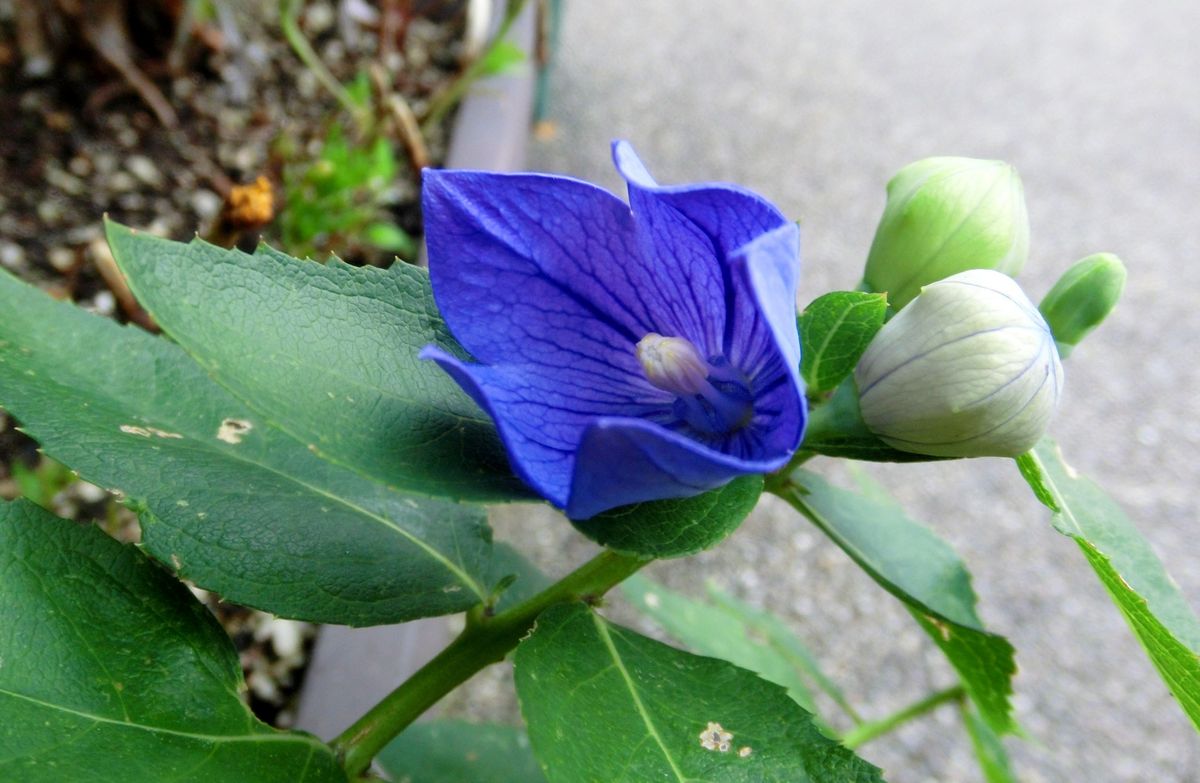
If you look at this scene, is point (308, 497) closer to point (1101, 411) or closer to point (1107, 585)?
point (1107, 585)

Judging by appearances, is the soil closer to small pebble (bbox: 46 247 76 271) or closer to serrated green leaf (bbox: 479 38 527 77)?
small pebble (bbox: 46 247 76 271)

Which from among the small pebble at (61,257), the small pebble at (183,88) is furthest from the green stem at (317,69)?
the small pebble at (61,257)

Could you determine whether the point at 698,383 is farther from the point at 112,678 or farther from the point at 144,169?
the point at 144,169

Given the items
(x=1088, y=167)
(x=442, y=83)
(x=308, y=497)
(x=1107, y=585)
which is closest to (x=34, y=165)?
(x=442, y=83)

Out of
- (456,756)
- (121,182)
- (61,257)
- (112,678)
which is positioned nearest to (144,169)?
(121,182)

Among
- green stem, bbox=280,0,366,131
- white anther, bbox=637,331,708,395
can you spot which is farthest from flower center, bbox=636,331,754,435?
green stem, bbox=280,0,366,131

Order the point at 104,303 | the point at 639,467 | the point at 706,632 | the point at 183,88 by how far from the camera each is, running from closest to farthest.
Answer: the point at 639,467 < the point at 706,632 < the point at 104,303 < the point at 183,88
